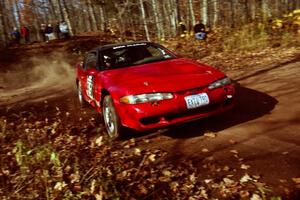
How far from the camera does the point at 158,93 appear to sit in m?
5.43

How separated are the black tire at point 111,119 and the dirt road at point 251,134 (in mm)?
393

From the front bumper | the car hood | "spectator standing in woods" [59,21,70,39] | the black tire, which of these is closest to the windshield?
the car hood

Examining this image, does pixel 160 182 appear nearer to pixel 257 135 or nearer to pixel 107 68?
pixel 257 135

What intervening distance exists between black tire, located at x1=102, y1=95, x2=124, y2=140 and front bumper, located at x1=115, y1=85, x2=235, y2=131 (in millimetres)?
146

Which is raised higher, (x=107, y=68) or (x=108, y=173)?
(x=107, y=68)

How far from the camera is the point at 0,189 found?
15.5 feet

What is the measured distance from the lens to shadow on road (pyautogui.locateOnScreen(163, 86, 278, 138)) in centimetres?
603

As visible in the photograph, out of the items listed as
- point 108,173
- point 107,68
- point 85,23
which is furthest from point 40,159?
point 85,23

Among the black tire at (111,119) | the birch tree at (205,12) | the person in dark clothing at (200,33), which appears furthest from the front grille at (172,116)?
the birch tree at (205,12)

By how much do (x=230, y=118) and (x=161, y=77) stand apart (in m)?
1.51

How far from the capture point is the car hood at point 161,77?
5.52 m

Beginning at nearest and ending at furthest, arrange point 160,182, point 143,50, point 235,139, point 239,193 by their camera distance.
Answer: point 239,193, point 160,182, point 235,139, point 143,50

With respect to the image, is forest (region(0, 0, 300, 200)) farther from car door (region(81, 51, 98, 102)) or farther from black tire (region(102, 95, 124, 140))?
car door (region(81, 51, 98, 102))

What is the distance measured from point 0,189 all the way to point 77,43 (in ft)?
70.2
